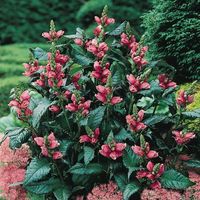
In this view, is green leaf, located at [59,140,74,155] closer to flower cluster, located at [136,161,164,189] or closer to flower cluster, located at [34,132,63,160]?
flower cluster, located at [34,132,63,160]

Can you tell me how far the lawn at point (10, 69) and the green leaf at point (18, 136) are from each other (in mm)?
3310

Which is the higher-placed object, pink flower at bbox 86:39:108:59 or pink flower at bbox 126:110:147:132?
pink flower at bbox 86:39:108:59

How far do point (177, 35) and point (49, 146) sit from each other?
155 centimetres

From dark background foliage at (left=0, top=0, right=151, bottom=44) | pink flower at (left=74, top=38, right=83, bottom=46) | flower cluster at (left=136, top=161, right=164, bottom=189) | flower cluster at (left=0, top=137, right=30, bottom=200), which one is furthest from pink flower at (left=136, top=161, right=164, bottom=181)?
dark background foliage at (left=0, top=0, right=151, bottom=44)

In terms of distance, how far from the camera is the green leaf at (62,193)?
308 cm

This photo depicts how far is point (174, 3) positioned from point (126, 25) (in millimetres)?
738

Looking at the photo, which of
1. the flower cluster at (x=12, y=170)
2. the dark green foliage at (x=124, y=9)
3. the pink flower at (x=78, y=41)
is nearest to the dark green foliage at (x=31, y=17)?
the dark green foliage at (x=124, y=9)

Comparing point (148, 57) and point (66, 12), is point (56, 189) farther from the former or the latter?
point (66, 12)

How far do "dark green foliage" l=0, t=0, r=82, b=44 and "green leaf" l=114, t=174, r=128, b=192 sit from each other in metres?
9.61

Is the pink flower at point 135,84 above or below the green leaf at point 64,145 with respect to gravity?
above

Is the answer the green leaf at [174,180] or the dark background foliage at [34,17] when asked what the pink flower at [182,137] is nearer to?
the green leaf at [174,180]

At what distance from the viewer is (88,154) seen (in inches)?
118

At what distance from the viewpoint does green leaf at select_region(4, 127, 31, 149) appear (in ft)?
10.5

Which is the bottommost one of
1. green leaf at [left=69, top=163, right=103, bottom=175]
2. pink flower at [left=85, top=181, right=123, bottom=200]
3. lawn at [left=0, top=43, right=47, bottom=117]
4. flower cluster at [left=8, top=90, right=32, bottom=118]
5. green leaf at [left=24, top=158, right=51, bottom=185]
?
lawn at [left=0, top=43, right=47, bottom=117]
